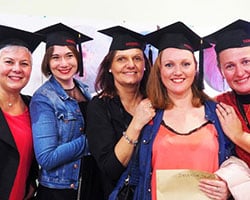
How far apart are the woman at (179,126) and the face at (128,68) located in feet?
0.60

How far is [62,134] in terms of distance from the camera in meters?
1.76

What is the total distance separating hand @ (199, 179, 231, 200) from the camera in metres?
1.42

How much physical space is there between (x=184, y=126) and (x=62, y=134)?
2.15 ft

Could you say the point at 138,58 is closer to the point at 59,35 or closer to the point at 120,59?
the point at 120,59

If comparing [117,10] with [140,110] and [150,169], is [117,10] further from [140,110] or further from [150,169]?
[150,169]

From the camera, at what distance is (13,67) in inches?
68.1

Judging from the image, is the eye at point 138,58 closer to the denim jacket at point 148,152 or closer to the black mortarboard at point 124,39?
the black mortarboard at point 124,39

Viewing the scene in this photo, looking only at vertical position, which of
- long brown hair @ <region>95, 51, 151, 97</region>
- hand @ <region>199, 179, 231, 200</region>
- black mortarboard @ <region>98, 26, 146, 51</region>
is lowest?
hand @ <region>199, 179, 231, 200</region>

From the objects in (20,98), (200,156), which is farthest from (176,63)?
(20,98)

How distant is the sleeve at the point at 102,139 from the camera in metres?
1.57

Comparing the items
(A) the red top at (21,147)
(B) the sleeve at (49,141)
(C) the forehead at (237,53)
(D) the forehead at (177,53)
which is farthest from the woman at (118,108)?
(C) the forehead at (237,53)

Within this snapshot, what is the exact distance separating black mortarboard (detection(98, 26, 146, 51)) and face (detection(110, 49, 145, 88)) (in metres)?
0.03

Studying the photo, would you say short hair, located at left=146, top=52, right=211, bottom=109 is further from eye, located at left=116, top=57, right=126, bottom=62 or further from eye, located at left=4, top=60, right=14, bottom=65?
eye, located at left=4, top=60, right=14, bottom=65

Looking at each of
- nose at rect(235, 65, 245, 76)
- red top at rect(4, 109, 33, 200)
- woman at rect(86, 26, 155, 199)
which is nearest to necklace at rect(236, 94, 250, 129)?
nose at rect(235, 65, 245, 76)
